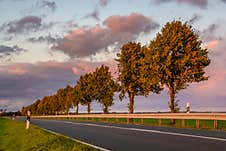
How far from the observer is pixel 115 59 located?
52250 mm

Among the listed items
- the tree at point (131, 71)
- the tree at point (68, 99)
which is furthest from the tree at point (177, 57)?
the tree at point (68, 99)

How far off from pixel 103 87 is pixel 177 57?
3560 centimetres

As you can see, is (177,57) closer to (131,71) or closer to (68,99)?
(131,71)

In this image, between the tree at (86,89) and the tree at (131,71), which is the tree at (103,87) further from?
the tree at (131,71)

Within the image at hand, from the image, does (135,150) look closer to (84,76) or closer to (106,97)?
(106,97)

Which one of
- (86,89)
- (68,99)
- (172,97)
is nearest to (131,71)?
(172,97)

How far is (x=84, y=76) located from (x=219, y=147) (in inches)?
2820

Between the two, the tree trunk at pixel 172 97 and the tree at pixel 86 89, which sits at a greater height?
the tree at pixel 86 89

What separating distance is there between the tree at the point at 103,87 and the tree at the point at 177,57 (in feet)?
96.4

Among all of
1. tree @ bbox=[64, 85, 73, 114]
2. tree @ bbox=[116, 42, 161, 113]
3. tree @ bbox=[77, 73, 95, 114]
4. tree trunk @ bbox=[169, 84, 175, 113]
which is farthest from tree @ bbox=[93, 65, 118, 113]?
tree trunk @ bbox=[169, 84, 175, 113]

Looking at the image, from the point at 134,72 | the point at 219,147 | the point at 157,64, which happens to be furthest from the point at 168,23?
the point at 219,147

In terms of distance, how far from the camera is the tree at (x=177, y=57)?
37.5 meters

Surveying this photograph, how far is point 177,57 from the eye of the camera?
124 feet

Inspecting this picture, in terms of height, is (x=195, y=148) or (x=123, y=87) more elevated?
(x=123, y=87)
